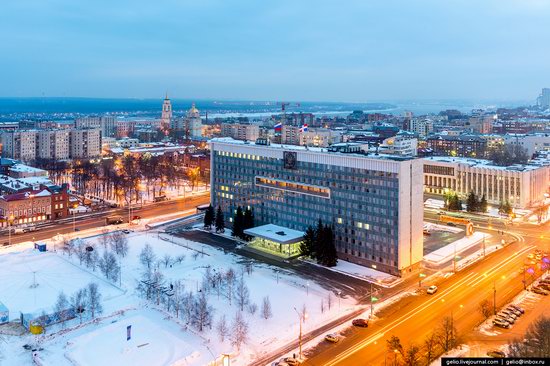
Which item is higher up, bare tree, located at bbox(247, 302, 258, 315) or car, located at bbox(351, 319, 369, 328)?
bare tree, located at bbox(247, 302, 258, 315)

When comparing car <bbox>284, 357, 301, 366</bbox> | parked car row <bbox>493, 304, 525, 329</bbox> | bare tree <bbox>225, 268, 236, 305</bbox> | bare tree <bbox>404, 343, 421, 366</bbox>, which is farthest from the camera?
bare tree <bbox>225, 268, 236, 305</bbox>

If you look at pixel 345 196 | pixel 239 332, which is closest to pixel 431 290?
pixel 345 196

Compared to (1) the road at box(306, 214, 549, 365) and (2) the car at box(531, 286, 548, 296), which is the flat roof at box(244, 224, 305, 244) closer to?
(1) the road at box(306, 214, 549, 365)

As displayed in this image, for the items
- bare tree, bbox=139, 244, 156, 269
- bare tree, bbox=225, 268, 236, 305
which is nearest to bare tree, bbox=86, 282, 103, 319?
bare tree, bbox=139, 244, 156, 269

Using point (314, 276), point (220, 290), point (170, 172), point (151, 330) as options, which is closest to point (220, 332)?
point (151, 330)

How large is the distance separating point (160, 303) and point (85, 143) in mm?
151789

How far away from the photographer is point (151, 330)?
49156 millimetres

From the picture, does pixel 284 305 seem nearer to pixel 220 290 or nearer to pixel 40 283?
pixel 220 290

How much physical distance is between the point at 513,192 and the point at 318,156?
57.8 m

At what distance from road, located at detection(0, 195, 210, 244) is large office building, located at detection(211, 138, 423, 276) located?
24889 millimetres

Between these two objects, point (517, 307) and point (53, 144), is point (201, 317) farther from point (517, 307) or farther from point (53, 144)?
point (53, 144)

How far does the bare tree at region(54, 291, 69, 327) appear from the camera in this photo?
167 ft

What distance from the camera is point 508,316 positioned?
50562 mm

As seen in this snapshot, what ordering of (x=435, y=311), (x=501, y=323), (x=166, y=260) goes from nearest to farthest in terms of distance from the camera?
(x=501, y=323), (x=435, y=311), (x=166, y=260)
